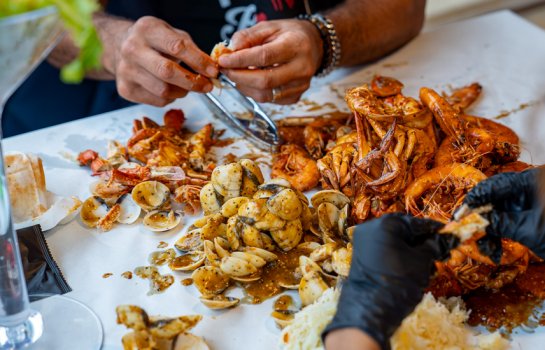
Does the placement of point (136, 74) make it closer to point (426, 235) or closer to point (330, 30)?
point (330, 30)

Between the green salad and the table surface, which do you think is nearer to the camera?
the green salad

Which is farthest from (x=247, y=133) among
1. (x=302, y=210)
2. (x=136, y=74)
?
(x=302, y=210)

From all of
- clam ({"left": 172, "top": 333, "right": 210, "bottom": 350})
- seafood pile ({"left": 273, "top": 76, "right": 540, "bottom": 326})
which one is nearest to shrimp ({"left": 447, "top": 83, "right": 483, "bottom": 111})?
seafood pile ({"left": 273, "top": 76, "right": 540, "bottom": 326})

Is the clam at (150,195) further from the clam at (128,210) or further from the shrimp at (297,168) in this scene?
the shrimp at (297,168)

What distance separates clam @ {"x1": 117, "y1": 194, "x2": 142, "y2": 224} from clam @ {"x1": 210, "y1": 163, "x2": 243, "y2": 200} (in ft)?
0.74

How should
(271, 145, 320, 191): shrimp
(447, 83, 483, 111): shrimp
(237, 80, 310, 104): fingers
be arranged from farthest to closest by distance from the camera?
(447, 83, 483, 111): shrimp
(237, 80, 310, 104): fingers
(271, 145, 320, 191): shrimp

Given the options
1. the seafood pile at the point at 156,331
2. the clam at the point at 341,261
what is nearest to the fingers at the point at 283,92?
the clam at the point at 341,261

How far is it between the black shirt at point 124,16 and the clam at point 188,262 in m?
1.14

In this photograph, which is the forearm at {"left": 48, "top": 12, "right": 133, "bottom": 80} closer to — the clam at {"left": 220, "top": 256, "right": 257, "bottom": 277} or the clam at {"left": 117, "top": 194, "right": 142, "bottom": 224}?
the clam at {"left": 117, "top": 194, "right": 142, "bottom": 224}

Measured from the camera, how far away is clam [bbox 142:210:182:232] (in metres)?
1.43

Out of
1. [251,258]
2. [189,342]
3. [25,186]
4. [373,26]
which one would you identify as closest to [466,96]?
[373,26]

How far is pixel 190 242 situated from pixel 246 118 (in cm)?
60

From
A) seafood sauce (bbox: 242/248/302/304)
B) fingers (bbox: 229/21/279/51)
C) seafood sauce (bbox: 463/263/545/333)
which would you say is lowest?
seafood sauce (bbox: 463/263/545/333)

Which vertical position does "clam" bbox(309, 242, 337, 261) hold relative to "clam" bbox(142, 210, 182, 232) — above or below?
above
